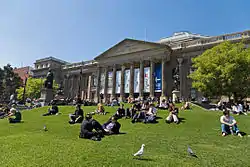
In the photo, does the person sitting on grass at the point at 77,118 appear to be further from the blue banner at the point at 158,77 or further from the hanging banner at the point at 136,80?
the hanging banner at the point at 136,80

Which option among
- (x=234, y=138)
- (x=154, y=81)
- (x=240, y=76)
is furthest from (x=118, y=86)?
(x=234, y=138)

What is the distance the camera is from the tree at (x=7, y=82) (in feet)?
209

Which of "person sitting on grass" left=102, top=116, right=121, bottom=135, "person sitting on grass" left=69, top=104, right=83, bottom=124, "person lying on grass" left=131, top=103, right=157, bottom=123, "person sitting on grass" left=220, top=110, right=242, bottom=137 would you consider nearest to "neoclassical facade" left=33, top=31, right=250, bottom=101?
"person sitting on grass" left=69, top=104, right=83, bottom=124

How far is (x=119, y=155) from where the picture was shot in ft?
18.5

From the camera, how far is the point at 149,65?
4850 cm

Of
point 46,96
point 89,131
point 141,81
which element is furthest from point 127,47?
point 89,131

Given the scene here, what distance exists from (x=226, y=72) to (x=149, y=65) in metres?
24.7

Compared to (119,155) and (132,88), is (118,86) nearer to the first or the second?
(132,88)

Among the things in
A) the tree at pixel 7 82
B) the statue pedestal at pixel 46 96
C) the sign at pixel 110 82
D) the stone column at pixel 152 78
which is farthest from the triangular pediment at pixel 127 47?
the tree at pixel 7 82

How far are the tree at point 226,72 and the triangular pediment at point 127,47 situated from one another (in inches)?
712

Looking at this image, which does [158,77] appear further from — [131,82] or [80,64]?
Answer: [80,64]

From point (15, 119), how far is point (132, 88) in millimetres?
34635

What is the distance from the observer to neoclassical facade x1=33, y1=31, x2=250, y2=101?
4241 centimetres

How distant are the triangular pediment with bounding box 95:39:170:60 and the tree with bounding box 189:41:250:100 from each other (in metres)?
18.1
